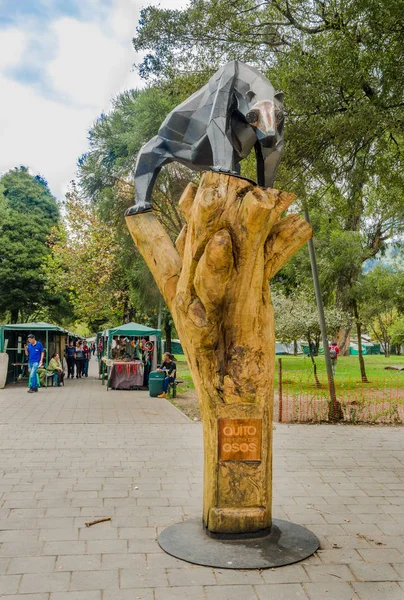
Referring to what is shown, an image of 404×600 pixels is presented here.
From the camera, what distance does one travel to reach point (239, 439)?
15.9ft

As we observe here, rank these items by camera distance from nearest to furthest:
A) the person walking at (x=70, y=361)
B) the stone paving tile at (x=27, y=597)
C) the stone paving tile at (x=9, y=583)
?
the stone paving tile at (x=27, y=597) < the stone paving tile at (x=9, y=583) < the person walking at (x=70, y=361)

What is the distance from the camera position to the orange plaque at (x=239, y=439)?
190 inches

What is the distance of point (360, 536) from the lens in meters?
5.02

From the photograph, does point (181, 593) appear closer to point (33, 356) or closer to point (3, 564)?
point (3, 564)

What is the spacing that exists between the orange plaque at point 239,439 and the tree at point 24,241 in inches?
1181

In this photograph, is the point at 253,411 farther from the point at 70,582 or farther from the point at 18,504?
the point at 18,504

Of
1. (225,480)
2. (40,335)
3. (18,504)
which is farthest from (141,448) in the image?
(40,335)

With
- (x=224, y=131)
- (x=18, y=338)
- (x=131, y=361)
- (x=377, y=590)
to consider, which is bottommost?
(x=377, y=590)

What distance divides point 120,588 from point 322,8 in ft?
30.8

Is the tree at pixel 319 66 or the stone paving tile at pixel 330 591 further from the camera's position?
the tree at pixel 319 66

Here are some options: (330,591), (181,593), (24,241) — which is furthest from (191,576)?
(24,241)

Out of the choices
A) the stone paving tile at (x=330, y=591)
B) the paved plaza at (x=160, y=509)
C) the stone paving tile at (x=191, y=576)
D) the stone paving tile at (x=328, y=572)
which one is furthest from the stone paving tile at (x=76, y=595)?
the stone paving tile at (x=328, y=572)

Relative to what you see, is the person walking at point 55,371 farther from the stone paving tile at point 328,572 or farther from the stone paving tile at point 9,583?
the stone paving tile at point 328,572

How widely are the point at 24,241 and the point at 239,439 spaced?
105 ft
